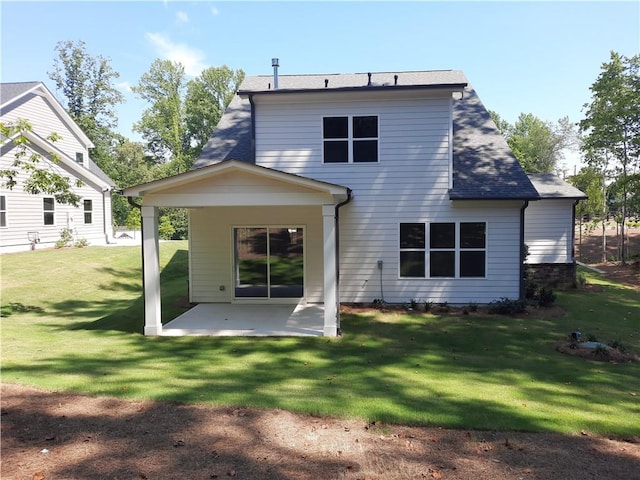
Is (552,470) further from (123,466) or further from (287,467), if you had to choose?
(123,466)

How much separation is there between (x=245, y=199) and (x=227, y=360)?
3.33 metres

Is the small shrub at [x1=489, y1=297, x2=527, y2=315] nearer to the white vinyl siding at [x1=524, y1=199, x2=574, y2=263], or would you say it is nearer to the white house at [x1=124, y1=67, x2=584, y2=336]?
the white house at [x1=124, y1=67, x2=584, y2=336]

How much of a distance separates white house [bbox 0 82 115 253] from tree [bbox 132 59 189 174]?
1943cm

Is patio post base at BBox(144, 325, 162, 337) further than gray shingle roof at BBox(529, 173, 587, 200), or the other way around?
gray shingle roof at BBox(529, 173, 587, 200)

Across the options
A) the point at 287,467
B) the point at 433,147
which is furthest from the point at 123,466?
the point at 433,147

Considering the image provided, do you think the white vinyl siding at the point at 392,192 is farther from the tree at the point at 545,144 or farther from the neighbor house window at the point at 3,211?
the tree at the point at 545,144

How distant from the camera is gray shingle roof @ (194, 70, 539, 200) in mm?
11453

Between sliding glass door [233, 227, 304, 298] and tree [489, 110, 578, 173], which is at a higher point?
tree [489, 110, 578, 173]

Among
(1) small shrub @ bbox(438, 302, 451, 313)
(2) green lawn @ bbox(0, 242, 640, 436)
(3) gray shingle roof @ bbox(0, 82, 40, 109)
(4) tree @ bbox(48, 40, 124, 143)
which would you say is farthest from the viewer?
(4) tree @ bbox(48, 40, 124, 143)

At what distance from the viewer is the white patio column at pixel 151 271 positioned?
898 cm

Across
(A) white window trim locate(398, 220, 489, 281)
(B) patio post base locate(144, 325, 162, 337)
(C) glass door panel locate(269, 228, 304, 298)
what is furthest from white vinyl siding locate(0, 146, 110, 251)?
(A) white window trim locate(398, 220, 489, 281)

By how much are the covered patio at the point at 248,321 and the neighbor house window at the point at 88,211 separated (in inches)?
620

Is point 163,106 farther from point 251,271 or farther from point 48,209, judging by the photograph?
point 251,271

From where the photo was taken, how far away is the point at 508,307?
1094cm
